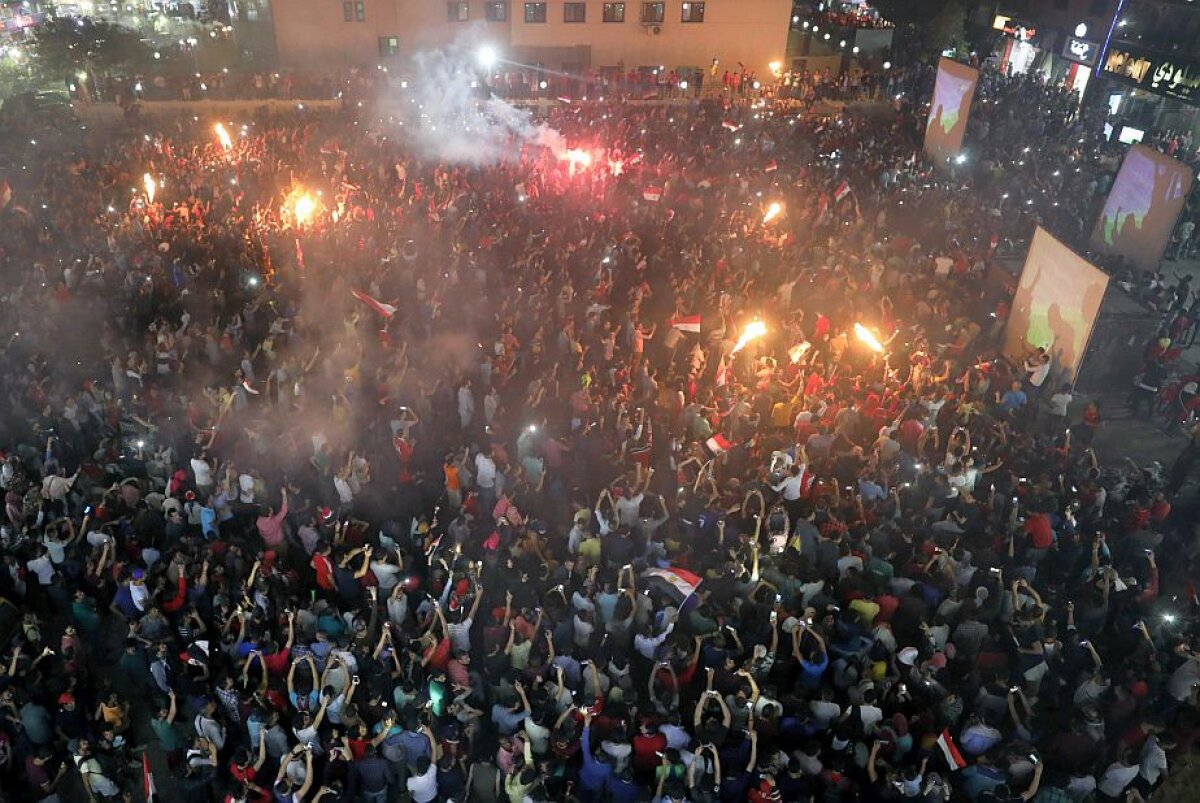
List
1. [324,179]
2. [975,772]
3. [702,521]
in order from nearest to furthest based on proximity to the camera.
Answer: [975,772] < [702,521] < [324,179]

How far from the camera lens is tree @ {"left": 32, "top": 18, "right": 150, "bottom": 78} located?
93.6 feet

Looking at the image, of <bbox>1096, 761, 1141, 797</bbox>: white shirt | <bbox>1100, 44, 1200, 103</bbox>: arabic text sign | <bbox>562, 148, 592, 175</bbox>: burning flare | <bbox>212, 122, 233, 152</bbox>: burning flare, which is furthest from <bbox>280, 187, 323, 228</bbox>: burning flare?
<bbox>1100, 44, 1200, 103</bbox>: arabic text sign

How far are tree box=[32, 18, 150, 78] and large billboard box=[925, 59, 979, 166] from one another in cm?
2705

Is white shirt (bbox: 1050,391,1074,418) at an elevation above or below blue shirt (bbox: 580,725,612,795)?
above

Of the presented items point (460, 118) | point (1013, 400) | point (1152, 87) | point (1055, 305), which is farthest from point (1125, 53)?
point (1013, 400)

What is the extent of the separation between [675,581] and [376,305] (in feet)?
22.7

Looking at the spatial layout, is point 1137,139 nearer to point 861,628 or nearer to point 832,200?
point 832,200

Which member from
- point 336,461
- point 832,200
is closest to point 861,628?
point 336,461

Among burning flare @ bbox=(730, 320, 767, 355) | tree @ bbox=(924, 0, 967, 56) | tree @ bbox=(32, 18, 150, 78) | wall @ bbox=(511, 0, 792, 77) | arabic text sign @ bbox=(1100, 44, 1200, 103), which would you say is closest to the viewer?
burning flare @ bbox=(730, 320, 767, 355)

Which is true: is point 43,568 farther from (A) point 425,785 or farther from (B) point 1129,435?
(B) point 1129,435

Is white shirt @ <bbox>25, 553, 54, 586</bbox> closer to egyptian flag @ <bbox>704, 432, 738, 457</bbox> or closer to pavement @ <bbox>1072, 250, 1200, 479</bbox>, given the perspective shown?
egyptian flag @ <bbox>704, 432, 738, 457</bbox>

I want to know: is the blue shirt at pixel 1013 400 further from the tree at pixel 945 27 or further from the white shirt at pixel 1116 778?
the tree at pixel 945 27

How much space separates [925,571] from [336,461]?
20.9ft

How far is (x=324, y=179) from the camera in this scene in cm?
1772
